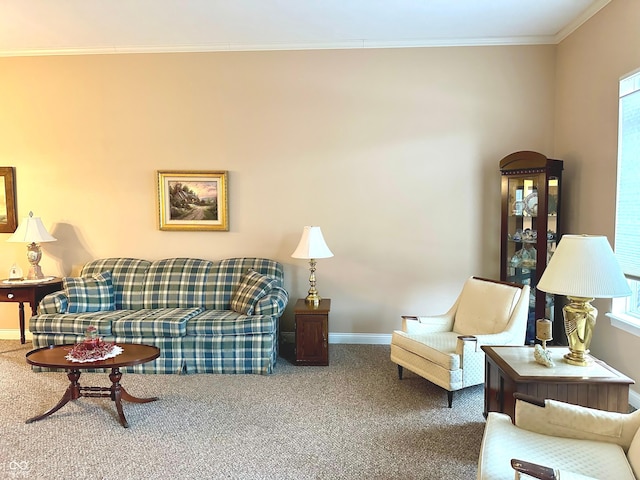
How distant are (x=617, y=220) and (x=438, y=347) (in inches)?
70.5

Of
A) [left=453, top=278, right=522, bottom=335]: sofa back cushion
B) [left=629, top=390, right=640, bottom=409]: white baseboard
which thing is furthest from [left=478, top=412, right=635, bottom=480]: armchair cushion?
[left=629, top=390, right=640, bottom=409]: white baseboard

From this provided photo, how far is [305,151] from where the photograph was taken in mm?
4715

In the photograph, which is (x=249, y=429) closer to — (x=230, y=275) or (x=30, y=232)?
(x=230, y=275)

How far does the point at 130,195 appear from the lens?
4.87 meters

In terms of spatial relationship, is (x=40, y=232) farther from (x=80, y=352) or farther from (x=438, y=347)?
(x=438, y=347)

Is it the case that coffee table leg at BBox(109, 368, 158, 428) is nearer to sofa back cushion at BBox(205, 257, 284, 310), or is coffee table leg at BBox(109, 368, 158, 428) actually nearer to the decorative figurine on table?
sofa back cushion at BBox(205, 257, 284, 310)

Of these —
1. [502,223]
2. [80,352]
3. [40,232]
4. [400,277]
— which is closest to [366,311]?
[400,277]

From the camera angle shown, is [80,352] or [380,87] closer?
[80,352]

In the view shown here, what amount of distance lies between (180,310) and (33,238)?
6.08 feet

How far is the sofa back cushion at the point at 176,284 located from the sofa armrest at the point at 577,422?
3307 millimetres

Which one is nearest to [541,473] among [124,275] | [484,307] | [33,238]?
[484,307]

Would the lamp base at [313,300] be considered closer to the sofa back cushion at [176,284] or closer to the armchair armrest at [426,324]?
the armchair armrest at [426,324]

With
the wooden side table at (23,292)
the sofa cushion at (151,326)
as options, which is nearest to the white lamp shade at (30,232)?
the wooden side table at (23,292)

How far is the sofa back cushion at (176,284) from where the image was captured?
447cm
